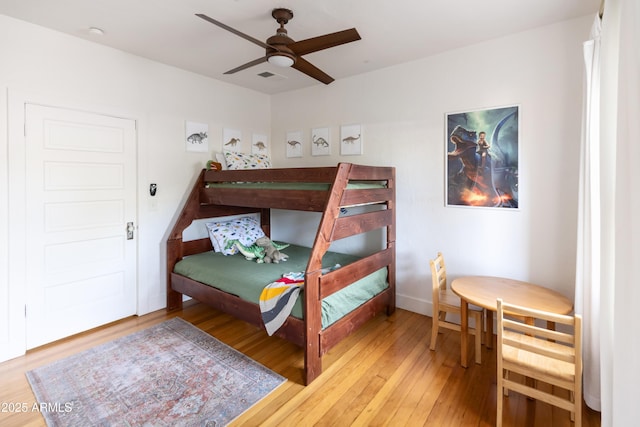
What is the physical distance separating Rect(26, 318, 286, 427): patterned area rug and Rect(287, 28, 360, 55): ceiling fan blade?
2378 mm

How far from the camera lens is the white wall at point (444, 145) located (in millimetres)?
2441

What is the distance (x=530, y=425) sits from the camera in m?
1.76

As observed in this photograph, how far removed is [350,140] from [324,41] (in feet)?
5.52

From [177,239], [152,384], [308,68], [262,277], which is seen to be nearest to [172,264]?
[177,239]

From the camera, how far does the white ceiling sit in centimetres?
219

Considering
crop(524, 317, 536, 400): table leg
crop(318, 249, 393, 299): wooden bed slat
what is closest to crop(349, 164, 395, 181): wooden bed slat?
crop(318, 249, 393, 299): wooden bed slat

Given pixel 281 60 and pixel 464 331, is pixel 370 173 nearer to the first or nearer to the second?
pixel 281 60

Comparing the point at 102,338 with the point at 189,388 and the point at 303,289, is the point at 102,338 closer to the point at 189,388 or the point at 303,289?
the point at 189,388

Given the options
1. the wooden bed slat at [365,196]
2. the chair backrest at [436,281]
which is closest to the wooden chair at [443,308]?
the chair backrest at [436,281]

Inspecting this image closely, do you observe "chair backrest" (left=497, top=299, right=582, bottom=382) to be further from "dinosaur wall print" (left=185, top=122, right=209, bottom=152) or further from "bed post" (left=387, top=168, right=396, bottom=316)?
"dinosaur wall print" (left=185, top=122, right=209, bottom=152)

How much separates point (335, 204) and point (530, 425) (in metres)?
1.79

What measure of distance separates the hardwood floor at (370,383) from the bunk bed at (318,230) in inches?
8.3

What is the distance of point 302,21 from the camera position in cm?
240

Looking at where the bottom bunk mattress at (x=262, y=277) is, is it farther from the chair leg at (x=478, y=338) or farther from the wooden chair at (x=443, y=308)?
the chair leg at (x=478, y=338)
